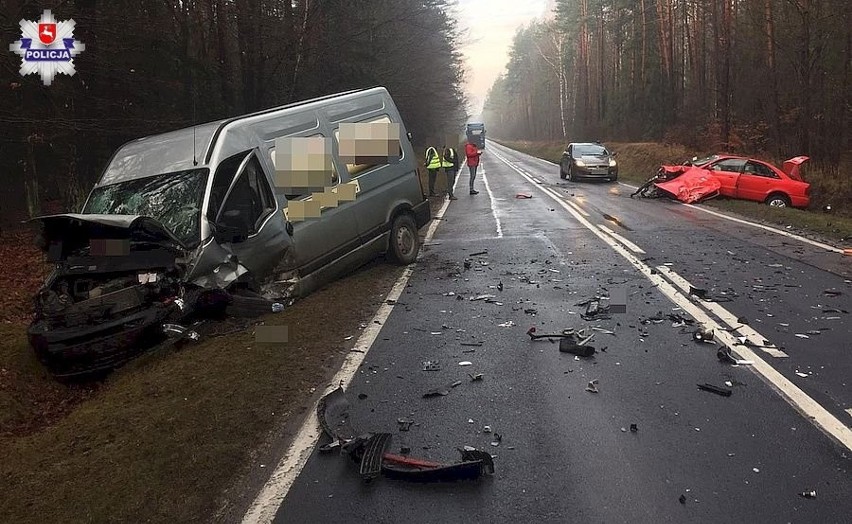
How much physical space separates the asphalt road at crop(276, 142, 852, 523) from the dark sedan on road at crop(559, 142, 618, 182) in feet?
55.4

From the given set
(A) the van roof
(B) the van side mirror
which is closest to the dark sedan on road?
(A) the van roof

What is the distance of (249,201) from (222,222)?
1.83ft

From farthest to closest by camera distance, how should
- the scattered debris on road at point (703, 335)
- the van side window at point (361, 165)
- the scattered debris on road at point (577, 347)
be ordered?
the van side window at point (361, 165)
the scattered debris on road at point (703, 335)
the scattered debris on road at point (577, 347)

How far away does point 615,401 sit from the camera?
438 cm

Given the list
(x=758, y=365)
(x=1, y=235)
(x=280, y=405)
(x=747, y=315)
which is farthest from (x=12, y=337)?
(x=747, y=315)

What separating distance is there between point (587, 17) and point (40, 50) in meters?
55.3

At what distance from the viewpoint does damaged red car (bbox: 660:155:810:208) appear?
55.3 ft

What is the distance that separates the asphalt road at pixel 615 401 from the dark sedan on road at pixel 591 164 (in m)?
16.9

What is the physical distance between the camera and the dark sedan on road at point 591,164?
25.7m

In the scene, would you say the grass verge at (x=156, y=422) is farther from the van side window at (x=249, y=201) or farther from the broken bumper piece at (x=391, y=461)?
the van side window at (x=249, y=201)

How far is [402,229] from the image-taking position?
955 centimetres

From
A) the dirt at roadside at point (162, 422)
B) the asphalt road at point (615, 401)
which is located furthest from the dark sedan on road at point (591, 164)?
the dirt at roadside at point (162, 422)

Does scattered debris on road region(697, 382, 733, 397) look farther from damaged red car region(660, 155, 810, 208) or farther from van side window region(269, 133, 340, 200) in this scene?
damaged red car region(660, 155, 810, 208)

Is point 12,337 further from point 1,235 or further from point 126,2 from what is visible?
point 126,2
